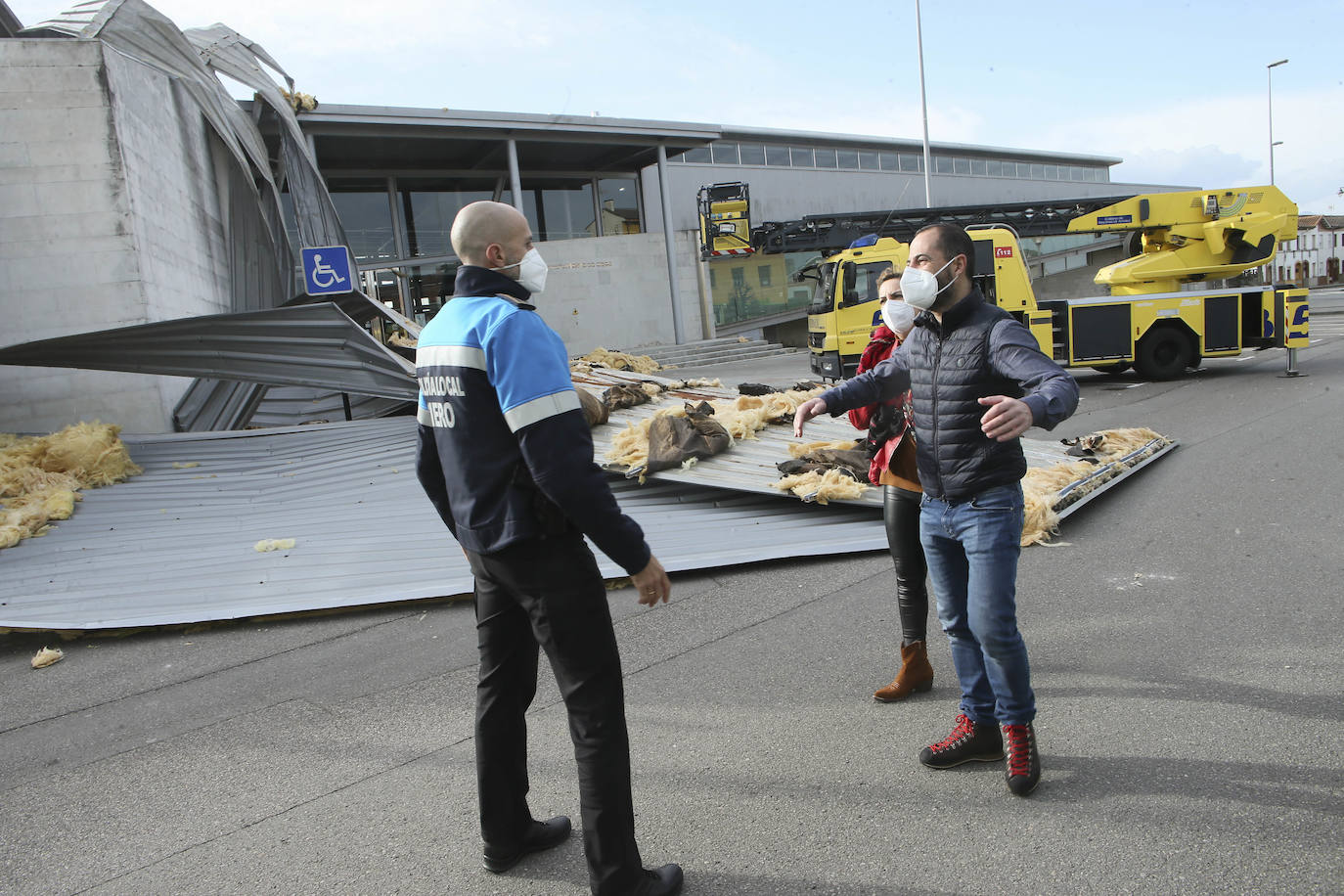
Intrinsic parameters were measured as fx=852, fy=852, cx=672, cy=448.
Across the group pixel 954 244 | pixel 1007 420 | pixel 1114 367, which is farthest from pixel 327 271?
pixel 1114 367

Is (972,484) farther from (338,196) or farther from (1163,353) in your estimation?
(338,196)

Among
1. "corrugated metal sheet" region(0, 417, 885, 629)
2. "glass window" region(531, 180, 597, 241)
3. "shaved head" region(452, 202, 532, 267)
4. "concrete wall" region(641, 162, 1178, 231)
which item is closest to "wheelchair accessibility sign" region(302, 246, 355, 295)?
"corrugated metal sheet" region(0, 417, 885, 629)

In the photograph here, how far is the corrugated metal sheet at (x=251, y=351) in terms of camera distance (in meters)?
7.17

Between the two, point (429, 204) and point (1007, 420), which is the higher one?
point (429, 204)

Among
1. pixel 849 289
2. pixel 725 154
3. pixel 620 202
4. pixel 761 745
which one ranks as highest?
pixel 725 154

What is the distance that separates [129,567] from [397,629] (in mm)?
2071

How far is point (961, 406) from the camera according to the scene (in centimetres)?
294

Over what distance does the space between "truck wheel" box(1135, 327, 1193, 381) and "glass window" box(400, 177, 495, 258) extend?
63.2 feet

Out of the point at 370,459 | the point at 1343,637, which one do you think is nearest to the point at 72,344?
the point at 370,459

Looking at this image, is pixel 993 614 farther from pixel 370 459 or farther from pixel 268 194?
pixel 268 194

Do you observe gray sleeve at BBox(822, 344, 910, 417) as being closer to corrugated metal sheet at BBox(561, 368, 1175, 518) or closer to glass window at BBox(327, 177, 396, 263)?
corrugated metal sheet at BBox(561, 368, 1175, 518)

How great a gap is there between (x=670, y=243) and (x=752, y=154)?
8.82m

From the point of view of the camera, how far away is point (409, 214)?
89.7 feet

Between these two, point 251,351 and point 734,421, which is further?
point 734,421
